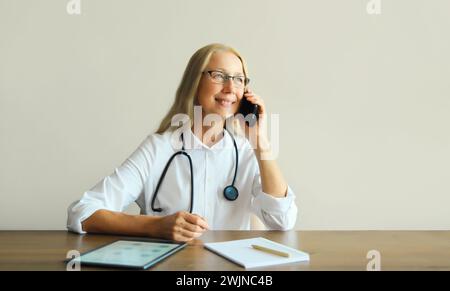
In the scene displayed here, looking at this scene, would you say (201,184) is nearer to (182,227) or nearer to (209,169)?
(209,169)

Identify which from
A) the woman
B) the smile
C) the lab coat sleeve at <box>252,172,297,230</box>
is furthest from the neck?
the lab coat sleeve at <box>252,172,297,230</box>

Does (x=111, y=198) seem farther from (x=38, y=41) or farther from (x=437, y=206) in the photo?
(x=437, y=206)

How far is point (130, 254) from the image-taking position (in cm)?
92

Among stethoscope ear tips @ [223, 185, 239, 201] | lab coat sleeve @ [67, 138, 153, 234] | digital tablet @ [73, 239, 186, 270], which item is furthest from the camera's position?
stethoscope ear tips @ [223, 185, 239, 201]

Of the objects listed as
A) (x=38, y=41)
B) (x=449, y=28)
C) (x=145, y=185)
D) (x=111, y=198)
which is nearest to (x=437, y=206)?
(x=449, y=28)

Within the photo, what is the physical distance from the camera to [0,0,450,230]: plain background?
1.96 metres

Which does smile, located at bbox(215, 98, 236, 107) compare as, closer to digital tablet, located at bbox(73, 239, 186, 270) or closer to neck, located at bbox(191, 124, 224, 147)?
neck, located at bbox(191, 124, 224, 147)

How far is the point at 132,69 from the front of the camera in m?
1.98

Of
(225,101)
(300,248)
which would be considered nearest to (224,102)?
(225,101)

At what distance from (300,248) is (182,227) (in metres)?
0.31

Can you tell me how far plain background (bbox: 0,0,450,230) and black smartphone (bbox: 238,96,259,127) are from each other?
55 cm

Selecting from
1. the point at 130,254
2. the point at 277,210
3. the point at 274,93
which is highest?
the point at 274,93

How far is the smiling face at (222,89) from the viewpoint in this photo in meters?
1.47

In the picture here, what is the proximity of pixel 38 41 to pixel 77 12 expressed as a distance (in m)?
0.23
